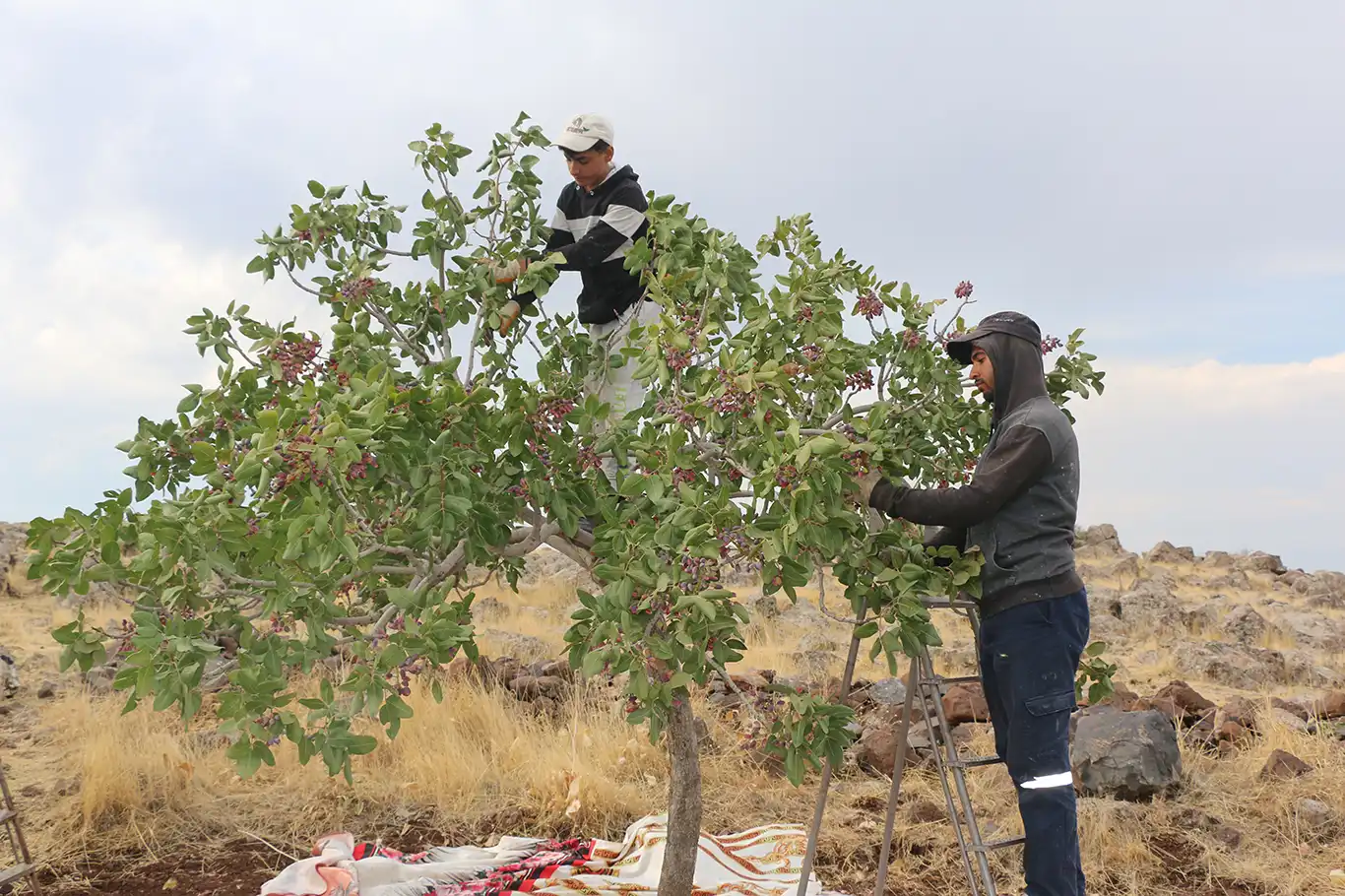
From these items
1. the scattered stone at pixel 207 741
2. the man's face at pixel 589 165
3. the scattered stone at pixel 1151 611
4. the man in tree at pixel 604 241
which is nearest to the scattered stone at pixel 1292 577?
the scattered stone at pixel 1151 611

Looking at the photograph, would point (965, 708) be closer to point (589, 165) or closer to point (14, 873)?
point (589, 165)

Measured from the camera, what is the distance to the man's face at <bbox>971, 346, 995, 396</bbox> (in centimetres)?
446

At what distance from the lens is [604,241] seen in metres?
4.86

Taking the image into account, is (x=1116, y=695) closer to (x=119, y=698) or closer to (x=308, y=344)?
Answer: (x=308, y=344)

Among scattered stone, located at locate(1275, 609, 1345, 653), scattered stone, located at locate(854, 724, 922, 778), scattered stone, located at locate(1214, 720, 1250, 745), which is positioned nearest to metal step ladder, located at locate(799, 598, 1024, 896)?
scattered stone, located at locate(854, 724, 922, 778)

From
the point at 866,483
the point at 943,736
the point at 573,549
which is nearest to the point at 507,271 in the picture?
the point at 573,549

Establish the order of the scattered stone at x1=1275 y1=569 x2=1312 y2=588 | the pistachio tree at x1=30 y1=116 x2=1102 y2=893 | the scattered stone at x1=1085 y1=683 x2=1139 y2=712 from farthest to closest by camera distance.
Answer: the scattered stone at x1=1275 y1=569 x2=1312 y2=588 → the scattered stone at x1=1085 y1=683 x2=1139 y2=712 → the pistachio tree at x1=30 y1=116 x2=1102 y2=893

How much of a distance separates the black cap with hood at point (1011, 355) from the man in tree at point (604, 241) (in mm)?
1473

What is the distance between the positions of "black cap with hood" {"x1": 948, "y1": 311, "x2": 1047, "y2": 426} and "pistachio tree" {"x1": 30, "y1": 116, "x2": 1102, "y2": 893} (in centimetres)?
25

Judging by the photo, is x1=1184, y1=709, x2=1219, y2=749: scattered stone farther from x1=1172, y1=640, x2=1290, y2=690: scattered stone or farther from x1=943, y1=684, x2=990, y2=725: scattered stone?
x1=1172, y1=640, x2=1290, y2=690: scattered stone

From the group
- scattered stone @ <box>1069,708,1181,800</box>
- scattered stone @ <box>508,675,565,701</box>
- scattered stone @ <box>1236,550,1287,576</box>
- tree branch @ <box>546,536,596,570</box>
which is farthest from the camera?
scattered stone @ <box>1236,550,1287,576</box>

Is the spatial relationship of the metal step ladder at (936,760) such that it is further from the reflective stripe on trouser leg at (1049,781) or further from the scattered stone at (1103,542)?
the scattered stone at (1103,542)

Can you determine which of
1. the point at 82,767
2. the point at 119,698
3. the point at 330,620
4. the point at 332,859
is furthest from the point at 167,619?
the point at 119,698

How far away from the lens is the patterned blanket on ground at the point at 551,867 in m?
5.42
